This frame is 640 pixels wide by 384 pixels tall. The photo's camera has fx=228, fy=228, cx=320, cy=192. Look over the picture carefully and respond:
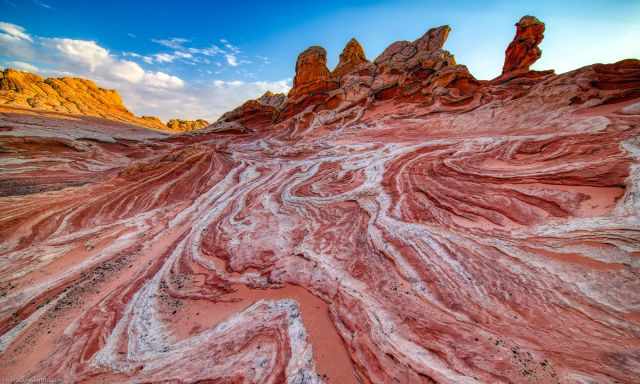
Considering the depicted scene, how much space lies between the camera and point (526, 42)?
27828mm

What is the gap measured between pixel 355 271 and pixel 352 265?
212 mm

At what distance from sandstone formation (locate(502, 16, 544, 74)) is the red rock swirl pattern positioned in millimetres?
24719

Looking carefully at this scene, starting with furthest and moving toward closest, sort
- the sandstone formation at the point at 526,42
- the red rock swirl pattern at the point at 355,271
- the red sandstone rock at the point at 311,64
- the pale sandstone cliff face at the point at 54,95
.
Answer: the red sandstone rock at the point at 311,64 < the pale sandstone cliff face at the point at 54,95 < the sandstone formation at the point at 526,42 < the red rock swirl pattern at the point at 355,271

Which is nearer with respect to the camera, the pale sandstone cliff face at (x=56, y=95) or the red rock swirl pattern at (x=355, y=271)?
the red rock swirl pattern at (x=355, y=271)

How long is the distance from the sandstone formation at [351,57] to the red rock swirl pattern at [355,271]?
35.4 meters

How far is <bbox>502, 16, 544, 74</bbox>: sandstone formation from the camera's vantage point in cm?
2702

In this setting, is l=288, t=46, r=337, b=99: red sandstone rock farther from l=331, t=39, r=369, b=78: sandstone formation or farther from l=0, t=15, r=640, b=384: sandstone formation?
l=0, t=15, r=640, b=384: sandstone formation

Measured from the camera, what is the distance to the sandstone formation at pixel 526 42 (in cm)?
2702

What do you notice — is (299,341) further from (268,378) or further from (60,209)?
(60,209)

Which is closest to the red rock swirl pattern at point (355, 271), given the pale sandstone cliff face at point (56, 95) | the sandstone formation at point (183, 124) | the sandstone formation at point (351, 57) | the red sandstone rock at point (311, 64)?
the red sandstone rock at point (311, 64)

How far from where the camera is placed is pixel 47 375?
11.7 ft

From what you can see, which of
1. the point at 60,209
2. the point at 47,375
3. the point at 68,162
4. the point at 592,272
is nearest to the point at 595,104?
the point at 592,272

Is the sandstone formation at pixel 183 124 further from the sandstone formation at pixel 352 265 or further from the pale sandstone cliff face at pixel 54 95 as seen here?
the sandstone formation at pixel 352 265

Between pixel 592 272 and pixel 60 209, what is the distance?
1555 cm
